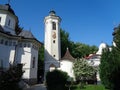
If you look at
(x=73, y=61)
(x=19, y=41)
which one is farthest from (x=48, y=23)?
(x=19, y=41)

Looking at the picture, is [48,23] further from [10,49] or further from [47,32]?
[10,49]

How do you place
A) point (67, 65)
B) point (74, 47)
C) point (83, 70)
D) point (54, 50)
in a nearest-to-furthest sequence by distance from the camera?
point (83, 70) → point (67, 65) → point (54, 50) → point (74, 47)

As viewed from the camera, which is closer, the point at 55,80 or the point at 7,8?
the point at 55,80

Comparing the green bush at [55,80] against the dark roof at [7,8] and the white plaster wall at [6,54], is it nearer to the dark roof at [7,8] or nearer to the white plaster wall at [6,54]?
the white plaster wall at [6,54]

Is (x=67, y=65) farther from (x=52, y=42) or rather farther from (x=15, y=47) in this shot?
(x=15, y=47)

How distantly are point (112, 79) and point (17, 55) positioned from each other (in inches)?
759

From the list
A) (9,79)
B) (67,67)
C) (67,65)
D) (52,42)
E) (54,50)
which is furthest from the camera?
(52,42)

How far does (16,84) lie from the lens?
19688 mm

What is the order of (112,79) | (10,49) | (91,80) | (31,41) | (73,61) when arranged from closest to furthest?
1. (112,79)
2. (10,49)
3. (31,41)
4. (91,80)
5. (73,61)

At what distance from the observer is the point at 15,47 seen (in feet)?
113

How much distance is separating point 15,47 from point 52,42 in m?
16.2

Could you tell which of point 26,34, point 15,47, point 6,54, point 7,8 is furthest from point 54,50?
point 6,54

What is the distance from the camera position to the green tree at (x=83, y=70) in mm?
40969

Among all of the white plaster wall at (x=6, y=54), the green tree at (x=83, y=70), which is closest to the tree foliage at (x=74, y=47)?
the green tree at (x=83, y=70)
